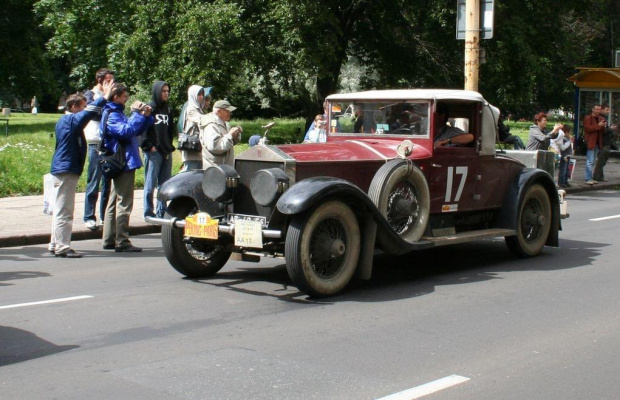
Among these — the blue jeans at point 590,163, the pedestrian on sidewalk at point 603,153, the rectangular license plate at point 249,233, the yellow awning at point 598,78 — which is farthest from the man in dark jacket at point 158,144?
the yellow awning at point 598,78

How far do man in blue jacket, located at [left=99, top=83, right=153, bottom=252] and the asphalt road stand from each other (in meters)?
0.70

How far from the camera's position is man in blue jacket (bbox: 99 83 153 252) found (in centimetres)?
1018

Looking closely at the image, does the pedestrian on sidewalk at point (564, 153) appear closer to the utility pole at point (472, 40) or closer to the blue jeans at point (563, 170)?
the blue jeans at point (563, 170)

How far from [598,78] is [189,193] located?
2335cm

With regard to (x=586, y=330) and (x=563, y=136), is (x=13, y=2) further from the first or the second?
(x=586, y=330)

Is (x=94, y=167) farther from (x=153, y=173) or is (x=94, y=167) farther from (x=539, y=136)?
(x=539, y=136)

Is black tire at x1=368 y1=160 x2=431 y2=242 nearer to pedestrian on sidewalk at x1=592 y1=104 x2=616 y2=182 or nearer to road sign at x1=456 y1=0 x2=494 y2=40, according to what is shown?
road sign at x1=456 y1=0 x2=494 y2=40

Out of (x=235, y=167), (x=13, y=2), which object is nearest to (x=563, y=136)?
(x=235, y=167)

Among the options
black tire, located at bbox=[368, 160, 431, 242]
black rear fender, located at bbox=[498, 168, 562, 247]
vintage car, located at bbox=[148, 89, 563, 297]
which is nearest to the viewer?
vintage car, located at bbox=[148, 89, 563, 297]

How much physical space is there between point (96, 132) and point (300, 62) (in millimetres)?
11274

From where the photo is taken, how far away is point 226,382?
530cm

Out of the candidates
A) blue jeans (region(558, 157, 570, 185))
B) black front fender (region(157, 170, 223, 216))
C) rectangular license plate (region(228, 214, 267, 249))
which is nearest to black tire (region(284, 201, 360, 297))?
rectangular license plate (region(228, 214, 267, 249))

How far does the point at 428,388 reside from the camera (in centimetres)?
526

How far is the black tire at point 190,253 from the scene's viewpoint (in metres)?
8.45
